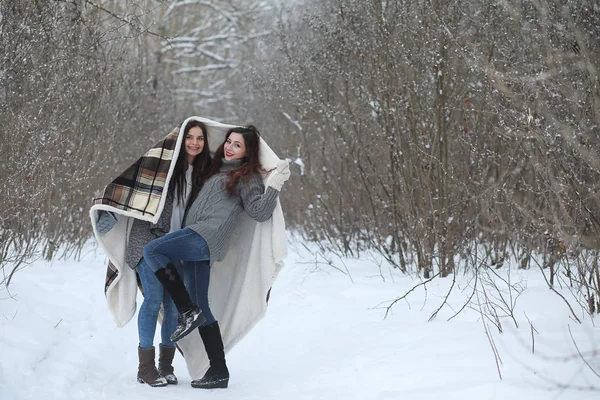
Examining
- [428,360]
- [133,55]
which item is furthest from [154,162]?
[133,55]

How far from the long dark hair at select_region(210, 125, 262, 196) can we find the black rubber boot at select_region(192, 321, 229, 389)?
0.83 meters

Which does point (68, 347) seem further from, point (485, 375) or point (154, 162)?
point (485, 375)

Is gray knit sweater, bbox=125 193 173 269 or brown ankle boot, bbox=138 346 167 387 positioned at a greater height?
gray knit sweater, bbox=125 193 173 269

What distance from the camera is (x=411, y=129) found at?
690 cm

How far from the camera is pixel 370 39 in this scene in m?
7.55

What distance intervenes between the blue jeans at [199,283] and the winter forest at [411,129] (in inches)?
56.7

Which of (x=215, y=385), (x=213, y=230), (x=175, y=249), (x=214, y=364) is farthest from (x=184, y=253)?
(x=215, y=385)

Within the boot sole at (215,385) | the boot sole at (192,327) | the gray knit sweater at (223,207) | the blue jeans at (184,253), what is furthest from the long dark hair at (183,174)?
the boot sole at (215,385)

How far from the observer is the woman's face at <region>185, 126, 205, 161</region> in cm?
476

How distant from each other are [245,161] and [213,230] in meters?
0.55

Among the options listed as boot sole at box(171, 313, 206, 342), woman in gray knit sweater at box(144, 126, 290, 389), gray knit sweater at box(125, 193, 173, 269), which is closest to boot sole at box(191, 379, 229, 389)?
woman in gray knit sweater at box(144, 126, 290, 389)

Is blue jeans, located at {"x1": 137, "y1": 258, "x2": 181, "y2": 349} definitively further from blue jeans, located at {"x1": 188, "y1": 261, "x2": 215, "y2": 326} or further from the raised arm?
the raised arm

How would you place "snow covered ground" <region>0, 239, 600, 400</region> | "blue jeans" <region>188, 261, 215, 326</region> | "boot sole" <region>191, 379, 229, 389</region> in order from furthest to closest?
1. "blue jeans" <region>188, 261, 215, 326</region>
2. "boot sole" <region>191, 379, 229, 389</region>
3. "snow covered ground" <region>0, 239, 600, 400</region>

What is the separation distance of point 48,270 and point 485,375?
18.7 ft
